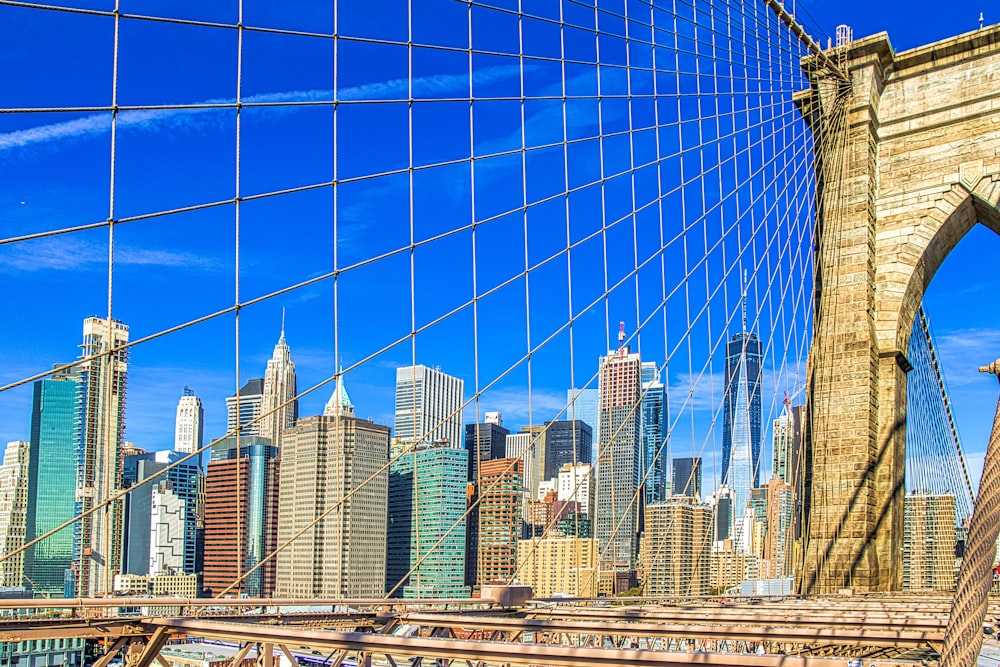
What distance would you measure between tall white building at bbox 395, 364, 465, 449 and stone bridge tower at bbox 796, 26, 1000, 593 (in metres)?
4.41

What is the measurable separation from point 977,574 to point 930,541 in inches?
1421

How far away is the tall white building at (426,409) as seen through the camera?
28.0 feet

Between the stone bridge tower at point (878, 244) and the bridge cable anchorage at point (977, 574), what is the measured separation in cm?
1021

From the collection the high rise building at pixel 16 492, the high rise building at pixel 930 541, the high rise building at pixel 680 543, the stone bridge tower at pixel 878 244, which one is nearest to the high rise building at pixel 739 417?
the high rise building at pixel 680 543

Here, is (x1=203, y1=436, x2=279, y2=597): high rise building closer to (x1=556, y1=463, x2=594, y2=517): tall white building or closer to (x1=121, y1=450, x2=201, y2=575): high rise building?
(x1=121, y1=450, x2=201, y2=575): high rise building

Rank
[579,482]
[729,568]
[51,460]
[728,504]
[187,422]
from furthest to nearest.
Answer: [187,422], [51,460], [729,568], [728,504], [579,482]

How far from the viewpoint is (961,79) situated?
1262cm

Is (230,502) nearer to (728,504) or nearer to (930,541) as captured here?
(728,504)

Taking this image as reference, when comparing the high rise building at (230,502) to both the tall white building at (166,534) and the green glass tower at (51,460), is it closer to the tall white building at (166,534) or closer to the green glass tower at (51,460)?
the green glass tower at (51,460)

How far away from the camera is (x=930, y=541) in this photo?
116 ft

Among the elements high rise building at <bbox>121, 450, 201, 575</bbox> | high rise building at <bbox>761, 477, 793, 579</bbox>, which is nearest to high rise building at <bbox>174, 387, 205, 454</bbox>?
high rise building at <bbox>121, 450, 201, 575</bbox>

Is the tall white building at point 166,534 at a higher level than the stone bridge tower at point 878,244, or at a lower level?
lower

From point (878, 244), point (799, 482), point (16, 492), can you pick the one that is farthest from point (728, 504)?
point (16, 492)

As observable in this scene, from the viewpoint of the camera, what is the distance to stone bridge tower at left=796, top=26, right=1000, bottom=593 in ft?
40.0
